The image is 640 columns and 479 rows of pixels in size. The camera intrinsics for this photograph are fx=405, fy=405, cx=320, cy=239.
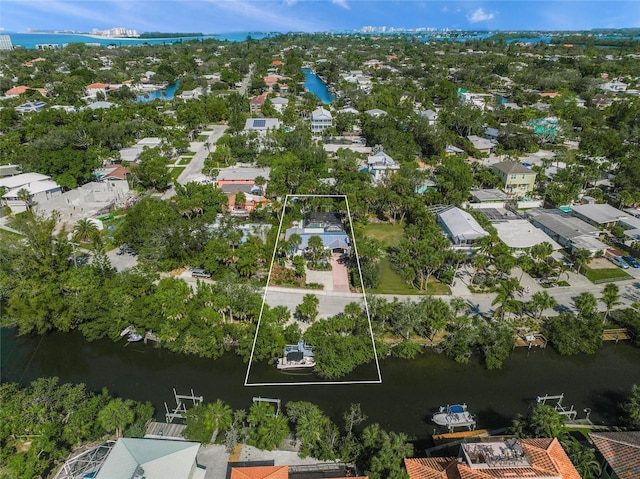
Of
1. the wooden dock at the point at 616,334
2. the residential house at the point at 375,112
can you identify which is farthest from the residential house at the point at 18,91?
the wooden dock at the point at 616,334

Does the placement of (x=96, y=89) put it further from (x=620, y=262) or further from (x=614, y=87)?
(x=614, y=87)

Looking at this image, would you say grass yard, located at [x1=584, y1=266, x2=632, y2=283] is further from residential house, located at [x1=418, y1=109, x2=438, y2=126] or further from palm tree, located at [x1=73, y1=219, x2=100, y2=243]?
residential house, located at [x1=418, y1=109, x2=438, y2=126]

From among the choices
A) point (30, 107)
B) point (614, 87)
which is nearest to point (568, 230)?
point (614, 87)

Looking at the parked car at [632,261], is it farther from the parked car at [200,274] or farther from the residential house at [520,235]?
the parked car at [200,274]

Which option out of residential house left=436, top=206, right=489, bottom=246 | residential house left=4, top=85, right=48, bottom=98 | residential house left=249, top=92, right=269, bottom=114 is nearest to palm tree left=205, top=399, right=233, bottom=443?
residential house left=436, top=206, right=489, bottom=246

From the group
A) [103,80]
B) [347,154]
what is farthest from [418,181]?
[103,80]

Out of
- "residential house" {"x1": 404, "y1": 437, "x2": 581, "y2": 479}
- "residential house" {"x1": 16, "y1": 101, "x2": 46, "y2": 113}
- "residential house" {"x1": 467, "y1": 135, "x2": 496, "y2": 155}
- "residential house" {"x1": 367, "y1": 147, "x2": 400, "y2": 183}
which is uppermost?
"residential house" {"x1": 16, "y1": 101, "x2": 46, "y2": 113}
